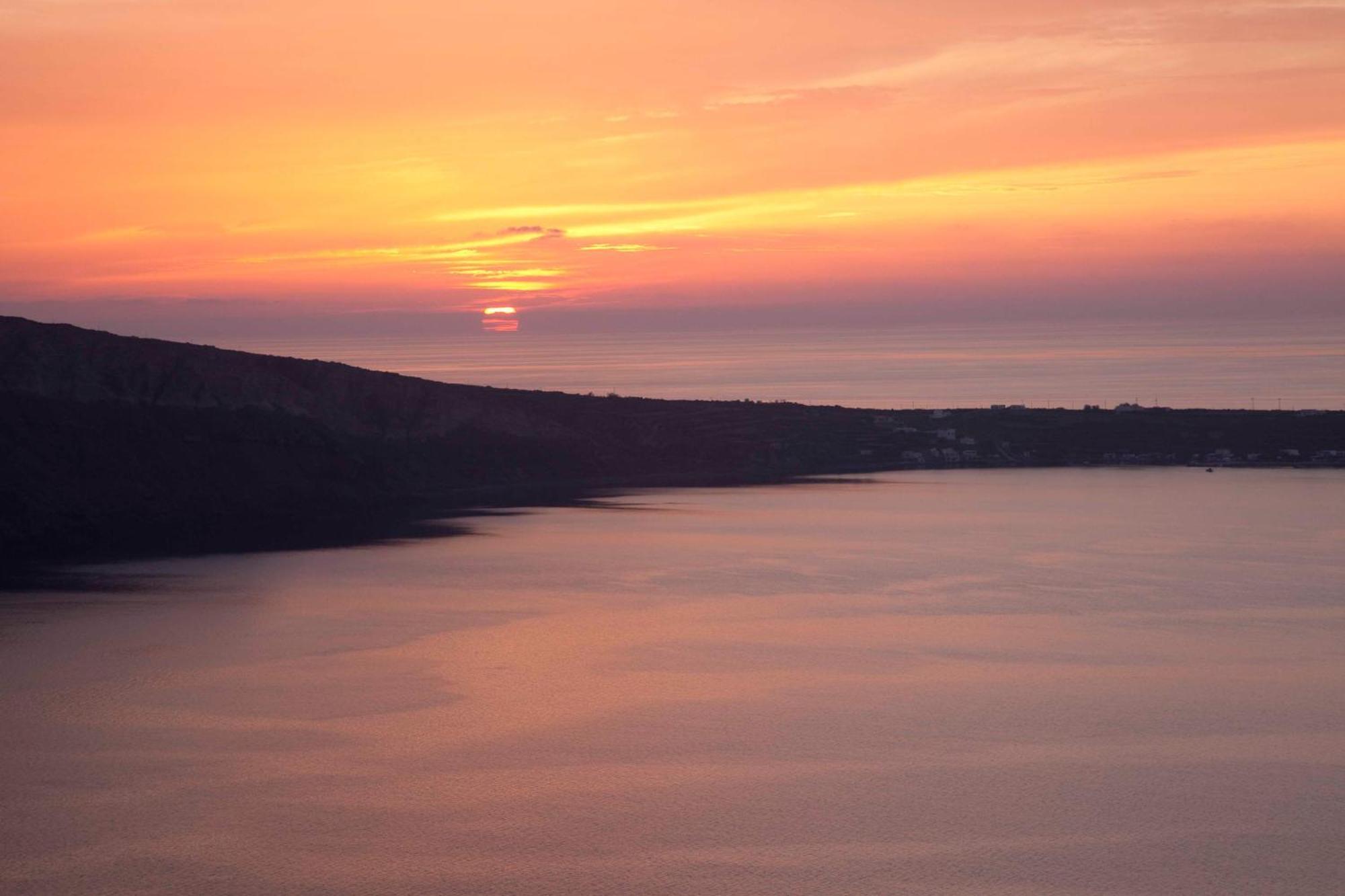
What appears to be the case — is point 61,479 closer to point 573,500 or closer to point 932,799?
point 573,500

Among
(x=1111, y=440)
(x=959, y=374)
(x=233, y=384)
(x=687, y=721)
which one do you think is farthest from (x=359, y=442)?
(x=959, y=374)

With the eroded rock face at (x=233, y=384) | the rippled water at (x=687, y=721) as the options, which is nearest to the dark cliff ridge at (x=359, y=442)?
the eroded rock face at (x=233, y=384)

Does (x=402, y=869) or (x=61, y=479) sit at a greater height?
(x=61, y=479)

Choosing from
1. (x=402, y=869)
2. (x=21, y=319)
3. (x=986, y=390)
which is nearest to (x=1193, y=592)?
(x=402, y=869)

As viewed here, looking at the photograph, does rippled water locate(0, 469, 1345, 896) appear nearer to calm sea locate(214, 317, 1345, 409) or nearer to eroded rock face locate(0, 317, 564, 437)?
eroded rock face locate(0, 317, 564, 437)

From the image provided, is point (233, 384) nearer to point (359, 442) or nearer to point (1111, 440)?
point (359, 442)

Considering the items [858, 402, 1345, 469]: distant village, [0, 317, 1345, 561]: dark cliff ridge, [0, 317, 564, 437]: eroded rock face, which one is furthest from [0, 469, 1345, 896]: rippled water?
[858, 402, 1345, 469]: distant village
